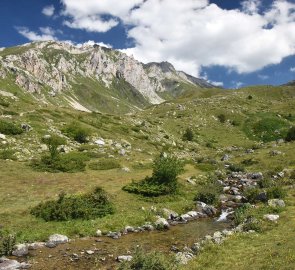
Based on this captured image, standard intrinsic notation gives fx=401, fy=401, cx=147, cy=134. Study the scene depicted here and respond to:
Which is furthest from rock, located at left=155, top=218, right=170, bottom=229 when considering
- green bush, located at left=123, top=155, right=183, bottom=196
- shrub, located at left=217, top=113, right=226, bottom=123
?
shrub, located at left=217, top=113, right=226, bottom=123

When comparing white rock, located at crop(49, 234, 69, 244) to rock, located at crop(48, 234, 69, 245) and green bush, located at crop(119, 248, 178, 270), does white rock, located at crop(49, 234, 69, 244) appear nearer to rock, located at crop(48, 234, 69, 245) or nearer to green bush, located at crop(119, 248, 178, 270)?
rock, located at crop(48, 234, 69, 245)

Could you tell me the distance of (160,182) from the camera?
38.6 metres

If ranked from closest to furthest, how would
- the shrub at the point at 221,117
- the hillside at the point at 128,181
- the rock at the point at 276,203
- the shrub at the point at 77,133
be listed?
the hillside at the point at 128,181 < the rock at the point at 276,203 < the shrub at the point at 77,133 < the shrub at the point at 221,117

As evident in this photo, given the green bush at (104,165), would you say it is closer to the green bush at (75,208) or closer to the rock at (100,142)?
the rock at (100,142)

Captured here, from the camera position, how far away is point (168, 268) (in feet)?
60.5

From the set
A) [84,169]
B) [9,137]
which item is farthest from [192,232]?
[9,137]

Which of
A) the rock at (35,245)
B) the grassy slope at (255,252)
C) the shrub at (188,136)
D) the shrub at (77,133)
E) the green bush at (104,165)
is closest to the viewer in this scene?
the grassy slope at (255,252)

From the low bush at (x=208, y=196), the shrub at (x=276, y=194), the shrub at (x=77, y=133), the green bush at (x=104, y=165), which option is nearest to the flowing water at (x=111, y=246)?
the low bush at (x=208, y=196)

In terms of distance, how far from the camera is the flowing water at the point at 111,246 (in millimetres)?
21234

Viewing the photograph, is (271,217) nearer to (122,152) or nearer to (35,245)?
(35,245)

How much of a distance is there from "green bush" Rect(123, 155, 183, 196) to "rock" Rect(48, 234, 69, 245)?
40.0 ft

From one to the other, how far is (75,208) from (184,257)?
11.1m

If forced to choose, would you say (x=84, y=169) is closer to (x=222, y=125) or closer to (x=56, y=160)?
(x=56, y=160)

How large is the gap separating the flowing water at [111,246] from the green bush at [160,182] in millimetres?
6831
